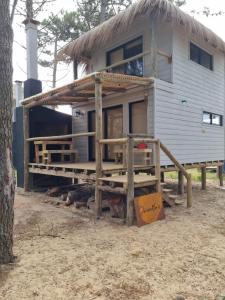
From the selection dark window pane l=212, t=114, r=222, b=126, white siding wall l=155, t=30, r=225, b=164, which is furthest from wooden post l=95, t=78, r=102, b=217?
dark window pane l=212, t=114, r=222, b=126

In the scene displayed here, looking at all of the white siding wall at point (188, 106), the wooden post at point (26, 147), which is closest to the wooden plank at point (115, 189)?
the white siding wall at point (188, 106)

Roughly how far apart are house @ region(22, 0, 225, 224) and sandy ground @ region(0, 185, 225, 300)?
111cm

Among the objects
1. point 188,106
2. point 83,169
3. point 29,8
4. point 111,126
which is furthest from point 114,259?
point 29,8

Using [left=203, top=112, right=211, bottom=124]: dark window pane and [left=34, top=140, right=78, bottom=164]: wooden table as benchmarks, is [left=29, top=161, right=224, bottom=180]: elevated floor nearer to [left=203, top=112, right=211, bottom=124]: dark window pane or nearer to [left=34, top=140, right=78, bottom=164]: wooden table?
[left=34, top=140, right=78, bottom=164]: wooden table

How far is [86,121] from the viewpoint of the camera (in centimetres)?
1099

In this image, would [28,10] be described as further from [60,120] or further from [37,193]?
[37,193]

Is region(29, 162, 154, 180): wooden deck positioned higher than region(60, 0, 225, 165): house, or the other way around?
region(60, 0, 225, 165): house

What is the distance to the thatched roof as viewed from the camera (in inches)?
301

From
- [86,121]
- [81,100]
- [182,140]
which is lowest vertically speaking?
[182,140]

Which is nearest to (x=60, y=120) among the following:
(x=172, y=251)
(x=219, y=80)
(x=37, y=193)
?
(x=37, y=193)

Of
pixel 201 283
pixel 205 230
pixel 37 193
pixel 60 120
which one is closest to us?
pixel 201 283

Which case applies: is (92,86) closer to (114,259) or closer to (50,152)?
(50,152)

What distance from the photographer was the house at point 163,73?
26.4 feet

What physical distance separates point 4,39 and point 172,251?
3.99 meters
